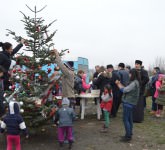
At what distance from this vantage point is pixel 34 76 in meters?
7.98

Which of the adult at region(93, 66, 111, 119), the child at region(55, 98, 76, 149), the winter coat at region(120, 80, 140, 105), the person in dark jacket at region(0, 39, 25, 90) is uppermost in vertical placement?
the person in dark jacket at region(0, 39, 25, 90)

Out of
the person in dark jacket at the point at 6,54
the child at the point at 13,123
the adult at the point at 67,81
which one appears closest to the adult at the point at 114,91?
the adult at the point at 67,81

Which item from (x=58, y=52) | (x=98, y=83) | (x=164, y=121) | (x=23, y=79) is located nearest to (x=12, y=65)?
(x=23, y=79)

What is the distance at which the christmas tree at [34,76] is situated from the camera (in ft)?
24.9

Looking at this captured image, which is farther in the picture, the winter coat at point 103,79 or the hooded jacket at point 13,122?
the winter coat at point 103,79

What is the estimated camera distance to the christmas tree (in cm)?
760

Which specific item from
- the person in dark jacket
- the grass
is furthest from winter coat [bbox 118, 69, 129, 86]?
the person in dark jacket

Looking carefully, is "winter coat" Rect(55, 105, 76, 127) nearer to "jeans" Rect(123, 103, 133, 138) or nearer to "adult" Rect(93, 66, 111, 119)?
"jeans" Rect(123, 103, 133, 138)

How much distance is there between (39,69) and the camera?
313 inches

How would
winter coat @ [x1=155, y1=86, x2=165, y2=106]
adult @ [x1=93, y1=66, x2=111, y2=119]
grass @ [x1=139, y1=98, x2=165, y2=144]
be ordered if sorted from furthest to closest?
1. winter coat @ [x1=155, y1=86, x2=165, y2=106]
2. adult @ [x1=93, y1=66, x2=111, y2=119]
3. grass @ [x1=139, y1=98, x2=165, y2=144]

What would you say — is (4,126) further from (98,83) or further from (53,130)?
(98,83)

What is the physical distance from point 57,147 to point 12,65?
97.9 inches

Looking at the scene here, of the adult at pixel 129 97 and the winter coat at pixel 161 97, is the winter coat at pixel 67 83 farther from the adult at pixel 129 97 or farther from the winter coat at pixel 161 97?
the winter coat at pixel 161 97

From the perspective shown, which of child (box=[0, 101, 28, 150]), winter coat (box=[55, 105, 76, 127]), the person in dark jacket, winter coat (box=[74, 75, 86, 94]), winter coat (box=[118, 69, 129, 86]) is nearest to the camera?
child (box=[0, 101, 28, 150])
